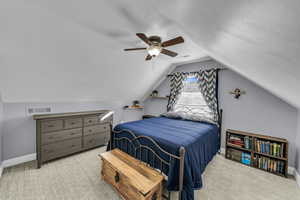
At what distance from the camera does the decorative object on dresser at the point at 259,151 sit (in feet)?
7.87

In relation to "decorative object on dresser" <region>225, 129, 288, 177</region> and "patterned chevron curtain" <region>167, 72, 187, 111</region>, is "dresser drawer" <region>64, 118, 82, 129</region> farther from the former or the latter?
"decorative object on dresser" <region>225, 129, 288, 177</region>

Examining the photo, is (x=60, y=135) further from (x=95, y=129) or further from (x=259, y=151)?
(x=259, y=151)

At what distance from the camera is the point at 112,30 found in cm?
202

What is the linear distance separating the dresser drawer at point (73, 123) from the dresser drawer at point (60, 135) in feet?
0.32

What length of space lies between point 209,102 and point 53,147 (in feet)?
13.2

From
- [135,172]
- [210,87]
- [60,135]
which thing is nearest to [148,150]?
[135,172]

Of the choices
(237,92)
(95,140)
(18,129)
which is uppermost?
(237,92)

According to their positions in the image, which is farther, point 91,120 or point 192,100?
point 192,100

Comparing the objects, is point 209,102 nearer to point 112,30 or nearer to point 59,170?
point 112,30

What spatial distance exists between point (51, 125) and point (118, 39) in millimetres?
2326

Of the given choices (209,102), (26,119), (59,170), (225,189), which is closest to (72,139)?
(59,170)

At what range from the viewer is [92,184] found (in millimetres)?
2080

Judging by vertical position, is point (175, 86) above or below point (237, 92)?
above

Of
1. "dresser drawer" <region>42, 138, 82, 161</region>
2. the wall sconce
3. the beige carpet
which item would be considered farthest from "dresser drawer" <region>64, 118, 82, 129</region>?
the wall sconce
